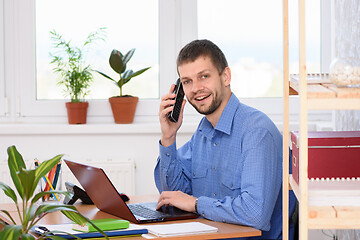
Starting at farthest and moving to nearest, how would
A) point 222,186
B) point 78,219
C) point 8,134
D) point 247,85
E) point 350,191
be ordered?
Answer: point 247,85 → point 8,134 → point 222,186 → point 78,219 → point 350,191

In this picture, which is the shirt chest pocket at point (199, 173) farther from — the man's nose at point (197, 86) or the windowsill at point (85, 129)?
the windowsill at point (85, 129)

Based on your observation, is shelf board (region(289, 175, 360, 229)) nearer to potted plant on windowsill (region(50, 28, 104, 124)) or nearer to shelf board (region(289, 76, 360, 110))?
shelf board (region(289, 76, 360, 110))

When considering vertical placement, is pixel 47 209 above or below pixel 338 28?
below

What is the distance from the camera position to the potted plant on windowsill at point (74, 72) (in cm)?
332

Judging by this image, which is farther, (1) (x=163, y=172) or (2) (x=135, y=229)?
(1) (x=163, y=172)

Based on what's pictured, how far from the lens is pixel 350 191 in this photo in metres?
1.43

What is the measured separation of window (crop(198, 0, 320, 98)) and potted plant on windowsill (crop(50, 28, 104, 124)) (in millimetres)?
669

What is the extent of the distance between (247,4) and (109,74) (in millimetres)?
916

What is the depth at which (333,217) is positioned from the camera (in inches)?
50.9

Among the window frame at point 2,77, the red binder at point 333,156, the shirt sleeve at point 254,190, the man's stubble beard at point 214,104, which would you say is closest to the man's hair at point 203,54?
the man's stubble beard at point 214,104

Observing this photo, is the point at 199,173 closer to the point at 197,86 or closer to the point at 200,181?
the point at 200,181

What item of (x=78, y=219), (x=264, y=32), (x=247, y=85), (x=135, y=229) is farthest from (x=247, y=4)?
(x=78, y=219)

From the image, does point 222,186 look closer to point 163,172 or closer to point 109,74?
point 163,172

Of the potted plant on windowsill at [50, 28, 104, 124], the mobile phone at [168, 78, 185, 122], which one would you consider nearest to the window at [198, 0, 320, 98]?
the potted plant on windowsill at [50, 28, 104, 124]
